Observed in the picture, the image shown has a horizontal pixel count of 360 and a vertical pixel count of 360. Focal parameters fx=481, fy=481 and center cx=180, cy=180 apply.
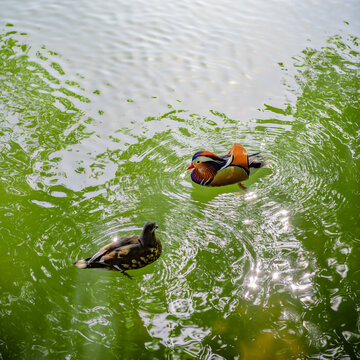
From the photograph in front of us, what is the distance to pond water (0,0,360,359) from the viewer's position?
3.72 metres

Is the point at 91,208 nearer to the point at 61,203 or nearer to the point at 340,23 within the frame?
the point at 61,203

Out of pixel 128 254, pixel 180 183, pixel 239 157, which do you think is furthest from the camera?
pixel 180 183

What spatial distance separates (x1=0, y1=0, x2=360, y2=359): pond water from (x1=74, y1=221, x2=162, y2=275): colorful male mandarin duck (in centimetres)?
13

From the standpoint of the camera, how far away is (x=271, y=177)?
17.0 ft

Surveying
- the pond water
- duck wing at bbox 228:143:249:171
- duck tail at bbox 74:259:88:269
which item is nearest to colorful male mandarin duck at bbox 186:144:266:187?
duck wing at bbox 228:143:249:171

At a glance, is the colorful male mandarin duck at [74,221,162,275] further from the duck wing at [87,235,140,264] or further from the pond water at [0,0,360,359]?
the pond water at [0,0,360,359]

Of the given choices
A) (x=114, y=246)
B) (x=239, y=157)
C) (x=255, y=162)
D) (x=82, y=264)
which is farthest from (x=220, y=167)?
(x=82, y=264)

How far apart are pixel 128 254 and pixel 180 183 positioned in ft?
4.42

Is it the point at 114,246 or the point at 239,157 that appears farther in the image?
the point at 239,157

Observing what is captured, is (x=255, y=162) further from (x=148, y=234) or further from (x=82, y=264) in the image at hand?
(x=82, y=264)

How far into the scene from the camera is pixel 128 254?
3979 millimetres

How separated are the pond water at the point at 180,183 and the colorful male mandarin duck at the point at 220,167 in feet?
0.43

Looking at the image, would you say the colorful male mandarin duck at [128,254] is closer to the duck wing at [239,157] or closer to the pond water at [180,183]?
the pond water at [180,183]

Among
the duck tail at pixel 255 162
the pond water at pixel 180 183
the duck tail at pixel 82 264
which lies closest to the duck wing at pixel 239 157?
the duck tail at pixel 255 162
